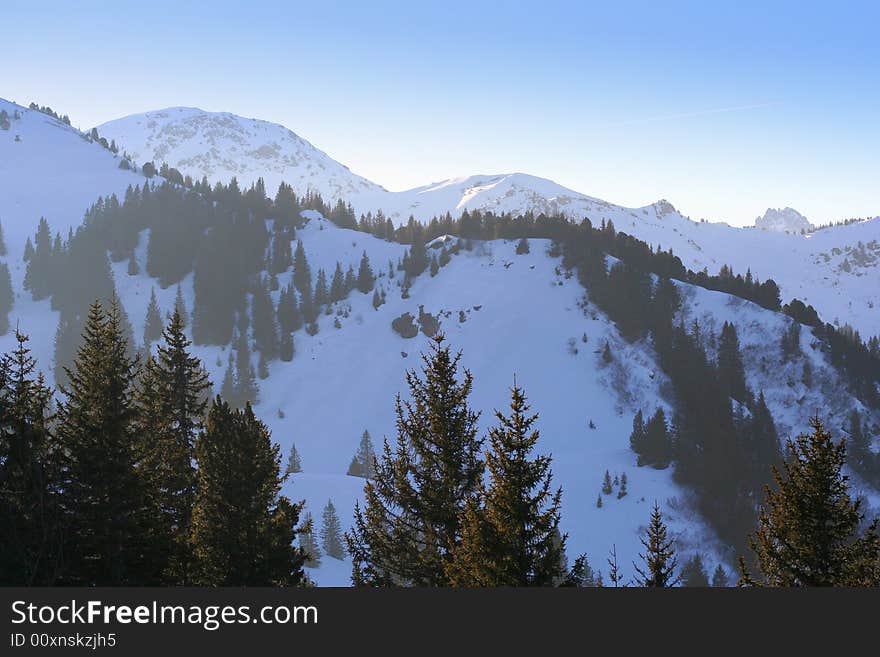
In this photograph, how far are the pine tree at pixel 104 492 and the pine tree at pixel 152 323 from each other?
143m

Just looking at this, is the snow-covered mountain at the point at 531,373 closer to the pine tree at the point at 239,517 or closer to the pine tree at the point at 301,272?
the pine tree at the point at 301,272

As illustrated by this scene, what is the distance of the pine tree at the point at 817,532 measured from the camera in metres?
18.8

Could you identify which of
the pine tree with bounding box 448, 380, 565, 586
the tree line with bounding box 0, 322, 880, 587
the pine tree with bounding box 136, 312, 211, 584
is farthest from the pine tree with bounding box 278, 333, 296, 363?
the pine tree with bounding box 448, 380, 565, 586

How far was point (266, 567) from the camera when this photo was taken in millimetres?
21312

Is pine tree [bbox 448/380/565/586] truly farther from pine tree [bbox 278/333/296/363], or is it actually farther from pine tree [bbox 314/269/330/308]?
pine tree [bbox 314/269/330/308]

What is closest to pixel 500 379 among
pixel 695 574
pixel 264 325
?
pixel 695 574

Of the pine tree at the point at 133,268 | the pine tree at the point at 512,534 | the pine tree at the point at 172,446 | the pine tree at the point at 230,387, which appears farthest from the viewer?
the pine tree at the point at 133,268

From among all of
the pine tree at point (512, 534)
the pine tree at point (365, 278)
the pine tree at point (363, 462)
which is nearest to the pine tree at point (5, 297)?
the pine tree at point (365, 278)

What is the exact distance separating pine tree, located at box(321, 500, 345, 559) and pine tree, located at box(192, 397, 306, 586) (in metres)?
61.0

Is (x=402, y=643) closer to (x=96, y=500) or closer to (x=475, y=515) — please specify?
(x=475, y=515)

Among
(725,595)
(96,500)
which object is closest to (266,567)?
(96,500)

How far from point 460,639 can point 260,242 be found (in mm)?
192235

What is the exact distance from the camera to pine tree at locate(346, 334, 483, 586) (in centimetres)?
2011

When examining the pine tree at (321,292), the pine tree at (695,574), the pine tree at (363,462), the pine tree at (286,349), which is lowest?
the pine tree at (695,574)
